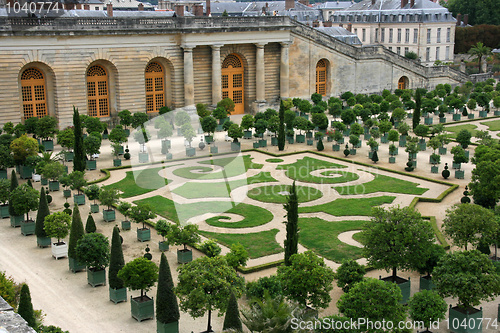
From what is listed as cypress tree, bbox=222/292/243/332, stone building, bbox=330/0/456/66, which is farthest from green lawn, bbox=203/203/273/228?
stone building, bbox=330/0/456/66

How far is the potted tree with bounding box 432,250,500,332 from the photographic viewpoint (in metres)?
27.4

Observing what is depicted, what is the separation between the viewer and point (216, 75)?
71688mm

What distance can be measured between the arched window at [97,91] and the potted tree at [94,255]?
1440 inches

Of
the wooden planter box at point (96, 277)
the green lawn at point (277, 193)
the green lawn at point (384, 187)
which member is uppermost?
the green lawn at point (384, 187)

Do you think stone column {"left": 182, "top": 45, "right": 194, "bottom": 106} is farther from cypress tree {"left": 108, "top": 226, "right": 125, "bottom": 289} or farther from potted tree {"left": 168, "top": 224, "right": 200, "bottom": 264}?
cypress tree {"left": 108, "top": 226, "right": 125, "bottom": 289}

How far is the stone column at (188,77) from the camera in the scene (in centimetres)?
6962

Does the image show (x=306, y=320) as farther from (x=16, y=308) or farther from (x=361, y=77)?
(x=361, y=77)

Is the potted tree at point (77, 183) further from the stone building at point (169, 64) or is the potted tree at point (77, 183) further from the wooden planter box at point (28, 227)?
the stone building at point (169, 64)

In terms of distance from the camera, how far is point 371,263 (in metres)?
30.6

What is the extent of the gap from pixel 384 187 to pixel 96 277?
903 inches

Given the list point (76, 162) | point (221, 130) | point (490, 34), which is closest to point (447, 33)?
point (490, 34)

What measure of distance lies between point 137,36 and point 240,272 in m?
39.6

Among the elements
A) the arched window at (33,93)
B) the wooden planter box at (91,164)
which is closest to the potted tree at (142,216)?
the wooden planter box at (91,164)

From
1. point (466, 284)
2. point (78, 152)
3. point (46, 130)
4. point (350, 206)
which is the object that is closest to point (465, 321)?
point (466, 284)
